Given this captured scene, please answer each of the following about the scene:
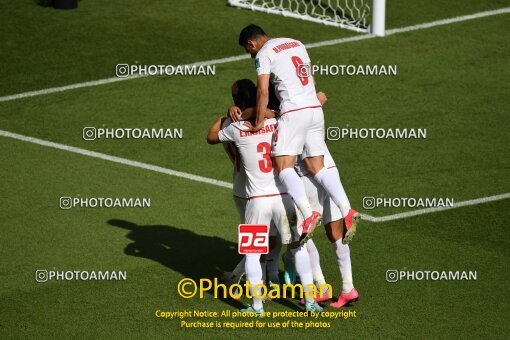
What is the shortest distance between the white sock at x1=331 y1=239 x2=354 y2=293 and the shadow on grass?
1651mm

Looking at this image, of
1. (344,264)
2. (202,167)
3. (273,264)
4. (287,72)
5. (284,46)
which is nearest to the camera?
(344,264)

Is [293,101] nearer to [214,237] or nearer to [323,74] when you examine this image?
[214,237]

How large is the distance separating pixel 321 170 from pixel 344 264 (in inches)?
40.2

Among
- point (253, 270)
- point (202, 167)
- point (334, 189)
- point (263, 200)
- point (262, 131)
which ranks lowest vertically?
point (253, 270)

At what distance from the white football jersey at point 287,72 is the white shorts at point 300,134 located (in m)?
0.10

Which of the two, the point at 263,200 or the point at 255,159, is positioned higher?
the point at 255,159

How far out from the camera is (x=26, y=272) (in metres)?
13.8

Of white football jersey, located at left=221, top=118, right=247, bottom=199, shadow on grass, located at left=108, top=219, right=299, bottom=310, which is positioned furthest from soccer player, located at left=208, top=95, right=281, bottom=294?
shadow on grass, located at left=108, top=219, right=299, bottom=310

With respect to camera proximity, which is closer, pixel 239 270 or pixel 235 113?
pixel 235 113

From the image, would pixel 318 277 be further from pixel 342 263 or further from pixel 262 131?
pixel 262 131

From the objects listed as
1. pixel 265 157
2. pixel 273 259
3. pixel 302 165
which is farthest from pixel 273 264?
pixel 265 157

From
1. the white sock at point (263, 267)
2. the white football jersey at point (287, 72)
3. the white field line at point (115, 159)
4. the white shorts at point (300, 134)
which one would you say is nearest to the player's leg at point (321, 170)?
the white shorts at point (300, 134)

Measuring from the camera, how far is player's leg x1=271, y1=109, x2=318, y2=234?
12.3 m

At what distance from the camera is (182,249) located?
1450 centimetres
